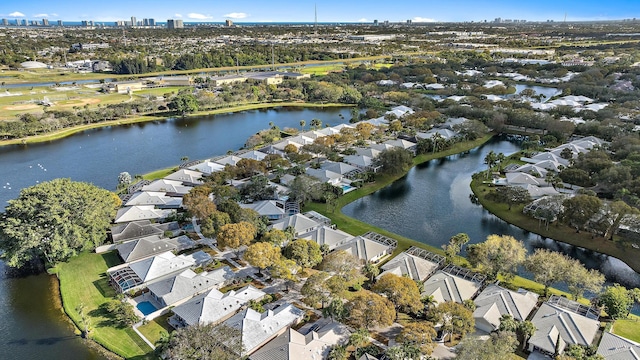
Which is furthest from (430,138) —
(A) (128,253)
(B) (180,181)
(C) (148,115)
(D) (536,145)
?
(C) (148,115)

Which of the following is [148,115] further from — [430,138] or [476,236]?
[476,236]

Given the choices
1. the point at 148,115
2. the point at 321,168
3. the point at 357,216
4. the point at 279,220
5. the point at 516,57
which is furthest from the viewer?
the point at 516,57

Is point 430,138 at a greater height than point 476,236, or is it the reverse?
point 430,138

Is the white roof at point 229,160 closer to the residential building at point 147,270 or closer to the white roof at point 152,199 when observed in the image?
the white roof at point 152,199

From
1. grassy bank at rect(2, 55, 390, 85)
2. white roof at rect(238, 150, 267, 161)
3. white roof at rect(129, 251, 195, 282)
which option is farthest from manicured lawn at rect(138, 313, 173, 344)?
grassy bank at rect(2, 55, 390, 85)

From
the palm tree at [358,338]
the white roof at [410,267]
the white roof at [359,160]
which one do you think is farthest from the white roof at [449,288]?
the white roof at [359,160]

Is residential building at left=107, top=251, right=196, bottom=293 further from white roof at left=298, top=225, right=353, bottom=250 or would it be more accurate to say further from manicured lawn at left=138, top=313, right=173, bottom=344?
white roof at left=298, top=225, right=353, bottom=250
